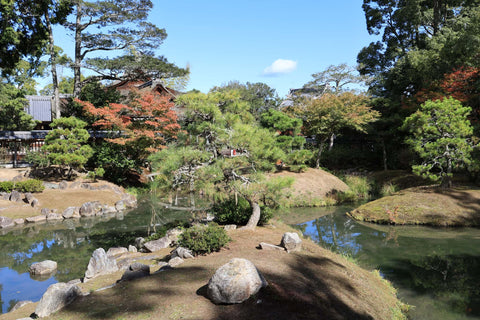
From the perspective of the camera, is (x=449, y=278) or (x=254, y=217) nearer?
(x=449, y=278)

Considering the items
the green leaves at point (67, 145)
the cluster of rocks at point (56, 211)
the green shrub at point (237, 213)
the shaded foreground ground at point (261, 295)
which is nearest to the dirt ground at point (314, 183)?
the green shrub at point (237, 213)

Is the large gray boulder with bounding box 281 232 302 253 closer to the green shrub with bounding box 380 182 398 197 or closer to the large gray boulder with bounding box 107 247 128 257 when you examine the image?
Answer: the large gray boulder with bounding box 107 247 128 257

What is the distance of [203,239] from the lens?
664 centimetres

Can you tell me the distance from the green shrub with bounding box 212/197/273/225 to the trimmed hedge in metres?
10.1

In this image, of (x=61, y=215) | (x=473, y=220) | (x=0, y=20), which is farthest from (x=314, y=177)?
(x=0, y=20)

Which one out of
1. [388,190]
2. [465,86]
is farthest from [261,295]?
[465,86]

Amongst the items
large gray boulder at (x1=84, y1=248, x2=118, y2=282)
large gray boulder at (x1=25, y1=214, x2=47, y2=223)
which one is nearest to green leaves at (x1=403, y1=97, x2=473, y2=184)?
large gray boulder at (x1=84, y1=248, x2=118, y2=282)

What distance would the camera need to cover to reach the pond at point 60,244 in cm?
726

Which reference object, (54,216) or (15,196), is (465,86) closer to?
(54,216)

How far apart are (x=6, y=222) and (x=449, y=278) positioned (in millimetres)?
14796

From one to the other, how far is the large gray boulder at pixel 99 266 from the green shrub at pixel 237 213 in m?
3.42

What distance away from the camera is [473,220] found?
11.6 m

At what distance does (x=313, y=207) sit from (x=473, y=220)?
21.4 feet

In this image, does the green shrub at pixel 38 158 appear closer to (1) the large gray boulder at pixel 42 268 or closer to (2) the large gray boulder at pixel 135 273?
(1) the large gray boulder at pixel 42 268
